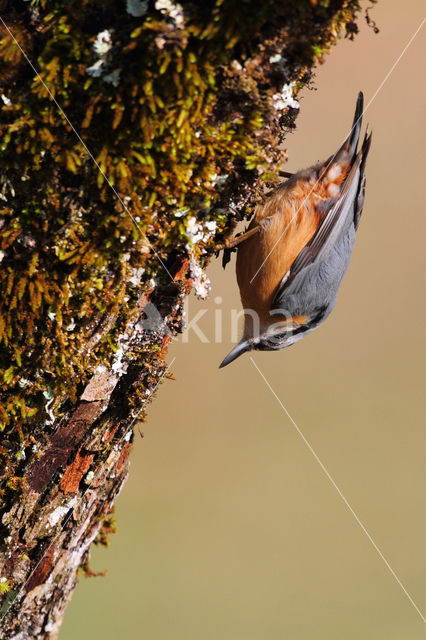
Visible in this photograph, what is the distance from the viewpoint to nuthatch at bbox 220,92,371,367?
2.89 metres

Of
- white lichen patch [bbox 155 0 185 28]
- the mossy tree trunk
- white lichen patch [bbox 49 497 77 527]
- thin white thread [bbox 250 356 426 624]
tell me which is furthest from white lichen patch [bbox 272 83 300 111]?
thin white thread [bbox 250 356 426 624]

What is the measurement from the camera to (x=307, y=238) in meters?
3.00

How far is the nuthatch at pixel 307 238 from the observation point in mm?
2889

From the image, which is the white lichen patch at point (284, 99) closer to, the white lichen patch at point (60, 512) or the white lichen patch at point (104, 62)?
the white lichen patch at point (104, 62)

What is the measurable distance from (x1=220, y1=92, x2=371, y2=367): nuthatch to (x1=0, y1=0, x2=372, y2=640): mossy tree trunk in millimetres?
834

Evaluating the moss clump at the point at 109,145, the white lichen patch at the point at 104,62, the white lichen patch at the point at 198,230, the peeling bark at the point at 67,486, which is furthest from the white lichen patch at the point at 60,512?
the white lichen patch at the point at 104,62

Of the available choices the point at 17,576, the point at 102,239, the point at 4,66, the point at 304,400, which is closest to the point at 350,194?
the point at 102,239

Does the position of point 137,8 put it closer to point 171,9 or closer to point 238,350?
point 171,9

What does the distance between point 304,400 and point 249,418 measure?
531 mm

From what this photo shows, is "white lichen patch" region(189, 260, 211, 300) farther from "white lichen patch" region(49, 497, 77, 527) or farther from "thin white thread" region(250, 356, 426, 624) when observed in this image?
"thin white thread" region(250, 356, 426, 624)

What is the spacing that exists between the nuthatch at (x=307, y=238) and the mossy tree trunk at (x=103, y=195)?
83 cm

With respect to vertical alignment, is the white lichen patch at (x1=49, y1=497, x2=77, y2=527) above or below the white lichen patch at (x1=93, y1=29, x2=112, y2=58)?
below

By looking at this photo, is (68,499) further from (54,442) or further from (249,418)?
(249,418)

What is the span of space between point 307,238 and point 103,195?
67.2 inches
